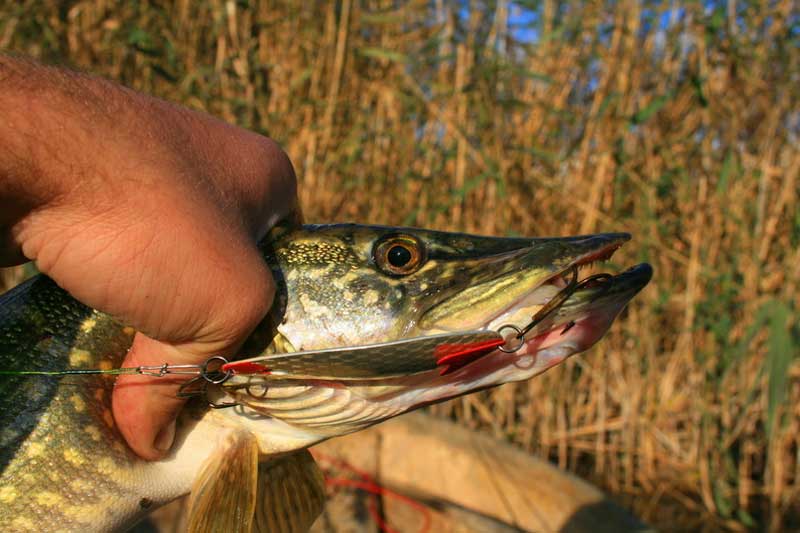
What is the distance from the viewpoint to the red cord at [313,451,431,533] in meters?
2.21

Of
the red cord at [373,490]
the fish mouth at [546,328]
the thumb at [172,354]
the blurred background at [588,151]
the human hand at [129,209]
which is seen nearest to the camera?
the human hand at [129,209]

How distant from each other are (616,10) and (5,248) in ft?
8.48

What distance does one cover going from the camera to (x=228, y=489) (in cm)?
111

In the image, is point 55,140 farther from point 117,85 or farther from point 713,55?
point 713,55

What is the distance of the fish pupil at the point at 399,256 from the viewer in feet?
3.60

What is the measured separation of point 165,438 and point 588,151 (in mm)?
2255

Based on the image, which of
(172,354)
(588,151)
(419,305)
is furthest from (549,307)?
(588,151)

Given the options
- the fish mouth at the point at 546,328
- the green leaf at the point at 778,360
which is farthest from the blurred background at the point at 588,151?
the fish mouth at the point at 546,328

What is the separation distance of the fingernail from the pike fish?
33 millimetres

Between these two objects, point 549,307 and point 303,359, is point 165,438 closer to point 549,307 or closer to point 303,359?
point 303,359

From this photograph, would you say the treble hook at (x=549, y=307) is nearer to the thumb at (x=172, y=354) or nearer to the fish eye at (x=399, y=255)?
the fish eye at (x=399, y=255)

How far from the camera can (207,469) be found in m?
1.13

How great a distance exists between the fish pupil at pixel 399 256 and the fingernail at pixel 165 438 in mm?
449

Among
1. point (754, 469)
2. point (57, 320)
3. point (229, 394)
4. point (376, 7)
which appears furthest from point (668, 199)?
point (57, 320)
